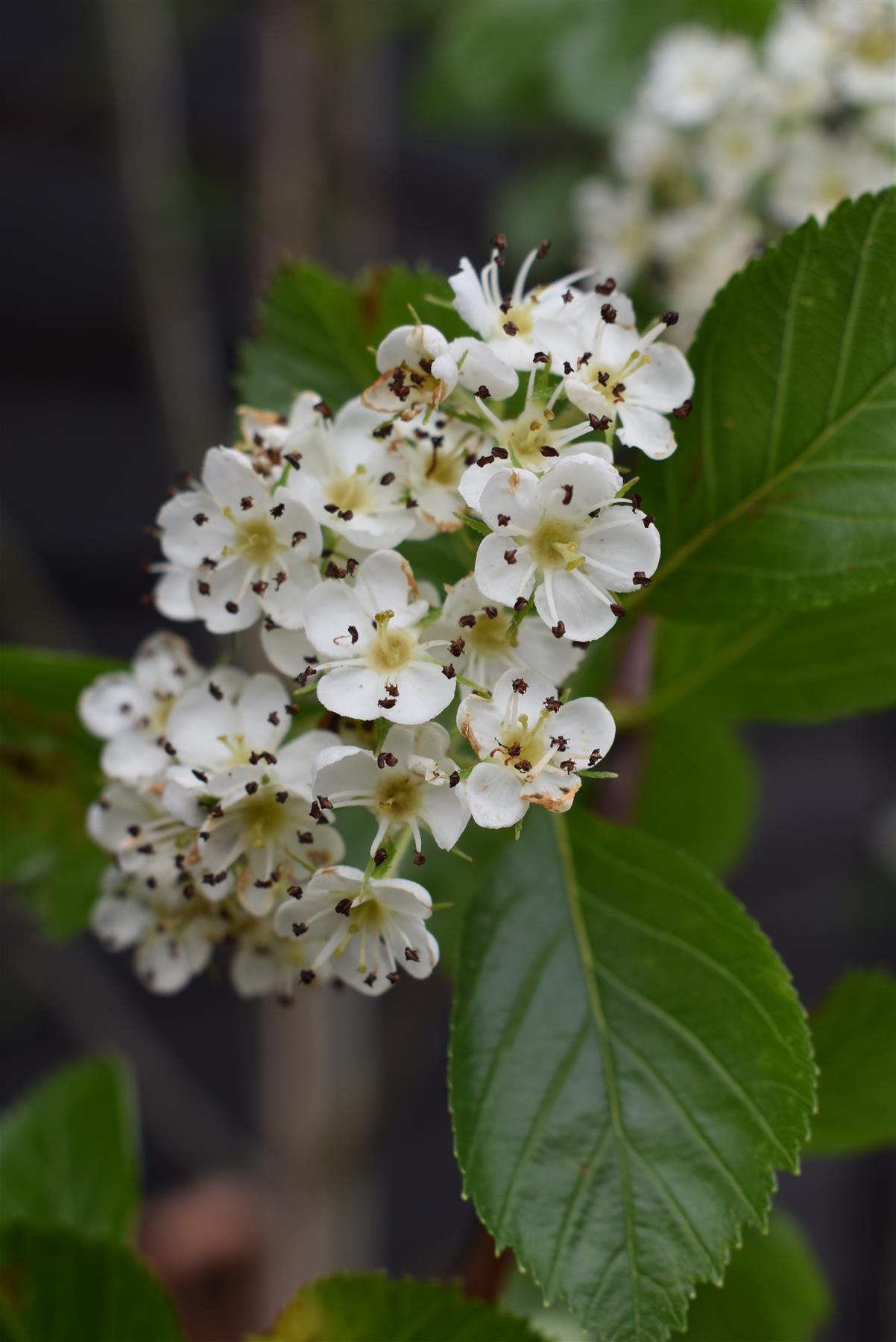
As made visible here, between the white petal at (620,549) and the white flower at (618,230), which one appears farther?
the white flower at (618,230)

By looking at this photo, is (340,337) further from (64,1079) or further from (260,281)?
(260,281)

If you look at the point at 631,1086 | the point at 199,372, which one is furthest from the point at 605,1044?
the point at 199,372

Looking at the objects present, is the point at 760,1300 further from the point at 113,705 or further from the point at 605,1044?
the point at 113,705

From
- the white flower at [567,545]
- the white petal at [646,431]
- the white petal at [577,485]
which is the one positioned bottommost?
the white flower at [567,545]

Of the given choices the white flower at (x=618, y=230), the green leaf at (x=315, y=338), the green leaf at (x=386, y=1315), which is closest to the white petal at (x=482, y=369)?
the green leaf at (x=315, y=338)

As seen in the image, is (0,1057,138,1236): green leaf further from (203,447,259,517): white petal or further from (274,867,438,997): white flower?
(203,447,259,517): white petal

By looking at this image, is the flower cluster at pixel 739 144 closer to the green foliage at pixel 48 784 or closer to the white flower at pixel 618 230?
the white flower at pixel 618 230
